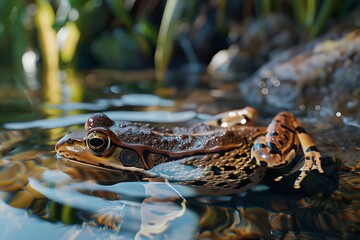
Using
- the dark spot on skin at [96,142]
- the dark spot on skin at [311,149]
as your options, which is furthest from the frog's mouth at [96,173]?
the dark spot on skin at [311,149]

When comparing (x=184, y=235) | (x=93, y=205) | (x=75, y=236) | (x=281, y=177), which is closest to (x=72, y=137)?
A: (x=93, y=205)

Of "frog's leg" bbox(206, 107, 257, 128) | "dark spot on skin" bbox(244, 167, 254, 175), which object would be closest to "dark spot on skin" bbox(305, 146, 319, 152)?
"dark spot on skin" bbox(244, 167, 254, 175)

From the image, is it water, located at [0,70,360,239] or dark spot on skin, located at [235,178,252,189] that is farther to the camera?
dark spot on skin, located at [235,178,252,189]

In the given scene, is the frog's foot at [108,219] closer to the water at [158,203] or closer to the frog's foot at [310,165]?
the water at [158,203]

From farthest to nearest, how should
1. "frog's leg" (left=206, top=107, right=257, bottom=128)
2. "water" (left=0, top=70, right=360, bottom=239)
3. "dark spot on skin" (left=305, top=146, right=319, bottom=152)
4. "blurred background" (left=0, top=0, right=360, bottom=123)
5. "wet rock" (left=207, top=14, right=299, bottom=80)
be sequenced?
"wet rock" (left=207, top=14, right=299, bottom=80) < "blurred background" (left=0, top=0, right=360, bottom=123) < "frog's leg" (left=206, top=107, right=257, bottom=128) < "dark spot on skin" (left=305, top=146, right=319, bottom=152) < "water" (left=0, top=70, right=360, bottom=239)

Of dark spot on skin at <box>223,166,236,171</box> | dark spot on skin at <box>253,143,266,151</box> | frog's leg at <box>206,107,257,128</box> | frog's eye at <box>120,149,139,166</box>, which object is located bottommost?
dark spot on skin at <box>223,166,236,171</box>

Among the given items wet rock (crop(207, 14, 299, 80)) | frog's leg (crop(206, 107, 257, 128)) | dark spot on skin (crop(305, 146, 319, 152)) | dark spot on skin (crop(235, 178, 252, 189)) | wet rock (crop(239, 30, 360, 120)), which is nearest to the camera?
dark spot on skin (crop(235, 178, 252, 189))

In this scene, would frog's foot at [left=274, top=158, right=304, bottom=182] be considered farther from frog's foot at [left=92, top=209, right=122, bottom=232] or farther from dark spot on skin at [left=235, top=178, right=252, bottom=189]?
frog's foot at [left=92, top=209, right=122, bottom=232]

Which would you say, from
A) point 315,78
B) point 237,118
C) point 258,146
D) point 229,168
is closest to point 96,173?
point 229,168
